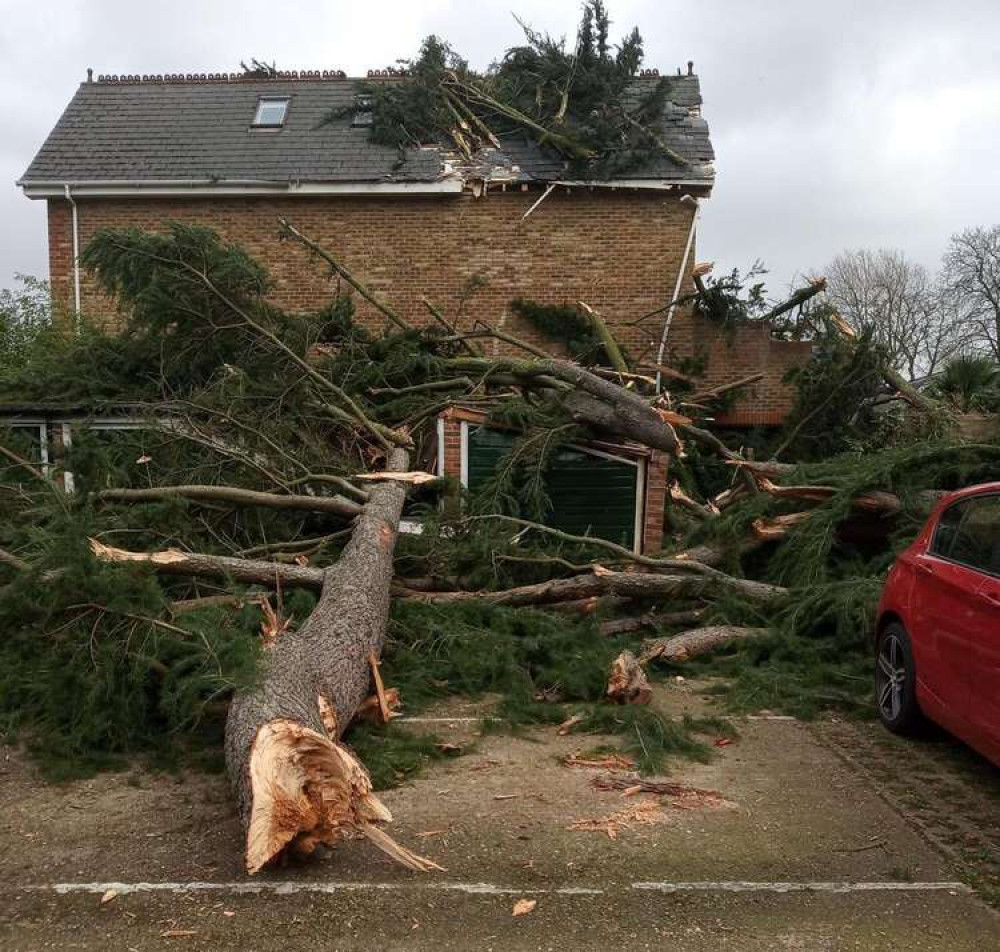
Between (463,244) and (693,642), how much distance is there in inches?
393

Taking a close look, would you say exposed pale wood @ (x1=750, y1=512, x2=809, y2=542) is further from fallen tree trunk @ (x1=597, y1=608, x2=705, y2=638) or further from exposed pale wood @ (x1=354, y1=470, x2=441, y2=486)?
exposed pale wood @ (x1=354, y1=470, x2=441, y2=486)

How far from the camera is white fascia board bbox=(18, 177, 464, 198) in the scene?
1587 centimetres

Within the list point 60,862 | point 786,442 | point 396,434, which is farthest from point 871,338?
point 60,862

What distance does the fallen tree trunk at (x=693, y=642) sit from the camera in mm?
7598

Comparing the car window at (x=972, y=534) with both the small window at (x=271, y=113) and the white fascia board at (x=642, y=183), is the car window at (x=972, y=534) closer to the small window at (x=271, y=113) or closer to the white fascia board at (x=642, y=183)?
the white fascia board at (x=642, y=183)

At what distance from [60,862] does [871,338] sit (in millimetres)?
11814

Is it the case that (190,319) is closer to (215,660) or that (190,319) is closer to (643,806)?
(215,660)

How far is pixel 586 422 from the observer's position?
10.8 metres

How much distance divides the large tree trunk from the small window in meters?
12.9

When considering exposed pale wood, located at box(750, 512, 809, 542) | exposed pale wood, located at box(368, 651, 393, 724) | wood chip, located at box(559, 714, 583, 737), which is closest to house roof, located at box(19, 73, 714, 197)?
exposed pale wood, located at box(750, 512, 809, 542)

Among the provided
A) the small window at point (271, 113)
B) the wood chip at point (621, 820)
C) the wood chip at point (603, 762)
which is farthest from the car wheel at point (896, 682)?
the small window at point (271, 113)

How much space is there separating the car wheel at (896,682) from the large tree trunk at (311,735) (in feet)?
10.3

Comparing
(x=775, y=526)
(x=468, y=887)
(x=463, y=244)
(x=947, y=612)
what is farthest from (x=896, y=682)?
(x=463, y=244)

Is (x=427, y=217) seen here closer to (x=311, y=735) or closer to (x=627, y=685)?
(x=627, y=685)
